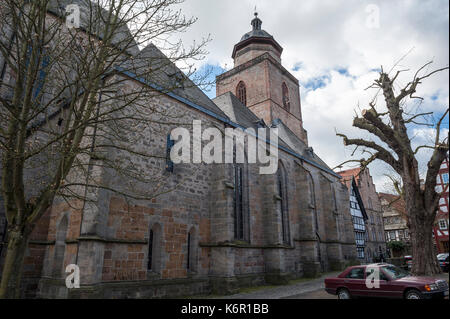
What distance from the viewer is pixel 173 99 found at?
12.7m

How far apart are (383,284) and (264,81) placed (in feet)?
68.4

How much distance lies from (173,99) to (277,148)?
855 cm

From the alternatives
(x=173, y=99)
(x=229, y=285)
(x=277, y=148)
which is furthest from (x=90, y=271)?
(x=277, y=148)

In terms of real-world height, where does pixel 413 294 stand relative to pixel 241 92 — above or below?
below

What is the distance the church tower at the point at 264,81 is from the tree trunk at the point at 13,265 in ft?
71.0

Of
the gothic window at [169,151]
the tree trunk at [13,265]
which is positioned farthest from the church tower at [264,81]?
the tree trunk at [13,265]

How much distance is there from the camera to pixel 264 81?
26.4 m

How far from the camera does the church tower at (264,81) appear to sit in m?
26.3

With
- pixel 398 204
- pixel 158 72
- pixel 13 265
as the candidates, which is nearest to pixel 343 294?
pixel 158 72

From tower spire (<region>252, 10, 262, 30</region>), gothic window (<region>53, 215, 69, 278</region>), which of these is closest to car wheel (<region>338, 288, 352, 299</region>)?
gothic window (<region>53, 215, 69, 278</region>)

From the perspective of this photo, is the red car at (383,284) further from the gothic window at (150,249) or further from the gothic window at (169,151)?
the gothic window at (169,151)

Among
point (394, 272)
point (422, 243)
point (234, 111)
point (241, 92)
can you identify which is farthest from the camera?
point (241, 92)

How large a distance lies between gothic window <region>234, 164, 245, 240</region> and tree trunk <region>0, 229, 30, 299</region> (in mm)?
10053

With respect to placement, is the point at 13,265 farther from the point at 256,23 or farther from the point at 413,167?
the point at 256,23
